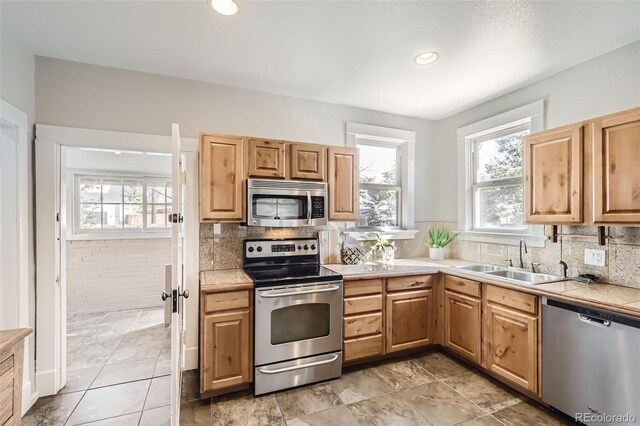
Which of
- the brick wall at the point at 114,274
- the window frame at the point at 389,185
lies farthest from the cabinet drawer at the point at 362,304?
the brick wall at the point at 114,274

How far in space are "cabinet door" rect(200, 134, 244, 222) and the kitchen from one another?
16mm

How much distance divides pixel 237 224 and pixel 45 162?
1520 mm

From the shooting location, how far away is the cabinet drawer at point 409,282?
2826 millimetres

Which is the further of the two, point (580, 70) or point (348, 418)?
point (580, 70)

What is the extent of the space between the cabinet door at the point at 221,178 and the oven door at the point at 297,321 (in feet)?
2.40

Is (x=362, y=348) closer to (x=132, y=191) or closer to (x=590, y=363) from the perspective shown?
(x=590, y=363)

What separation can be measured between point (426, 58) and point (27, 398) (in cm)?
386

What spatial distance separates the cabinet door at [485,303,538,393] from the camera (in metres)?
2.16

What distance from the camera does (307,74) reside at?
8.61ft

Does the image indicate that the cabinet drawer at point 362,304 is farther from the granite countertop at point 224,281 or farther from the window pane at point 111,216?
the window pane at point 111,216

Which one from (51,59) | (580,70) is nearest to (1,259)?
(51,59)

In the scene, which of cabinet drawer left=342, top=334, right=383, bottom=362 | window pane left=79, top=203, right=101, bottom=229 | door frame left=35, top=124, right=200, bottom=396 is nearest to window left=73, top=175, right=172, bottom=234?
window pane left=79, top=203, right=101, bottom=229

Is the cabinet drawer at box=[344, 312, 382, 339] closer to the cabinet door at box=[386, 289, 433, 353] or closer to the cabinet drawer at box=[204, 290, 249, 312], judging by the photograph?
the cabinet door at box=[386, 289, 433, 353]

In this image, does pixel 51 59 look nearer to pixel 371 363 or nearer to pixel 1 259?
pixel 1 259
